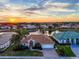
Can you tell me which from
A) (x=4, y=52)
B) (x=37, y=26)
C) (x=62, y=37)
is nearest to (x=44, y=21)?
(x=37, y=26)

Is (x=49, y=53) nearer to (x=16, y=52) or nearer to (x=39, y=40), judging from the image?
(x=39, y=40)

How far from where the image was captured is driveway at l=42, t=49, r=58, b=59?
3199 millimetres

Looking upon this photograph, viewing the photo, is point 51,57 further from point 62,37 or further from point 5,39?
point 5,39

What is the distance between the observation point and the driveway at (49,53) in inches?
126

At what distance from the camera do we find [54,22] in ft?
11.2

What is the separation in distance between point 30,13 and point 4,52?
3.22 ft

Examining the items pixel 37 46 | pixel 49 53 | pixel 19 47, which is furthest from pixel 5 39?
pixel 49 53

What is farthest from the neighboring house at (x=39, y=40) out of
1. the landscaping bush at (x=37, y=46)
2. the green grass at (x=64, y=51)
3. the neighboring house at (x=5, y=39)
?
the neighboring house at (x=5, y=39)

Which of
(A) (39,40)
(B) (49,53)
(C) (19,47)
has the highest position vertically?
(A) (39,40)

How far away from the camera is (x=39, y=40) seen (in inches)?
132

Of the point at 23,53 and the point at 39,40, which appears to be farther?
the point at 39,40

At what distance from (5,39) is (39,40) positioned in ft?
2.35

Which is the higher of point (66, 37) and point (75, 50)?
point (66, 37)

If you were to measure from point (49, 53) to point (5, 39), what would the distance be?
960mm
